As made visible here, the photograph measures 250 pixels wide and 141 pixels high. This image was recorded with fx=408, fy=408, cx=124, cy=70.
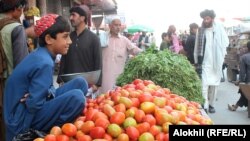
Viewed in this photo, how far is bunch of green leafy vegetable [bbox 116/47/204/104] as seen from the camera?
4.77 m

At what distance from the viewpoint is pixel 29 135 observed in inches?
123

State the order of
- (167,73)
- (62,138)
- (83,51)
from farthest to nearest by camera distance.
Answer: (83,51) → (167,73) → (62,138)

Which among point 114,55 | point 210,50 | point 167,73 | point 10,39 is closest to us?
point 10,39

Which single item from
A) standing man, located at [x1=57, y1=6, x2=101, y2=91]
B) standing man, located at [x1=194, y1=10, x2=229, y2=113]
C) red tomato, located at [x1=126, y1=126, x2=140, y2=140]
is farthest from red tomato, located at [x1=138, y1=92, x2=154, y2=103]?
standing man, located at [x1=194, y1=10, x2=229, y2=113]

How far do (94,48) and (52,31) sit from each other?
2048 mm

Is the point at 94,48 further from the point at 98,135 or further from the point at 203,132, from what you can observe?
the point at 203,132

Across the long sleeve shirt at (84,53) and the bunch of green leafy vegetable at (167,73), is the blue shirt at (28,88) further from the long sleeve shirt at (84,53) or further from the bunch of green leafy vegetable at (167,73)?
the long sleeve shirt at (84,53)

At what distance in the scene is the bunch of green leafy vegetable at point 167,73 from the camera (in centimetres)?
477

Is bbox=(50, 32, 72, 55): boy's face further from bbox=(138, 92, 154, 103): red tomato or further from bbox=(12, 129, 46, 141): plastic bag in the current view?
bbox=(138, 92, 154, 103): red tomato

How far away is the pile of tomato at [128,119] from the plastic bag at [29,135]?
0.13m

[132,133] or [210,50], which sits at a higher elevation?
[210,50]

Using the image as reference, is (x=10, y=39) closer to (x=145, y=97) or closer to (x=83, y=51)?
(x=83, y=51)

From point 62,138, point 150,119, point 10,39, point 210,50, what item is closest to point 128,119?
point 150,119

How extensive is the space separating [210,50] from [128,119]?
5.23m
